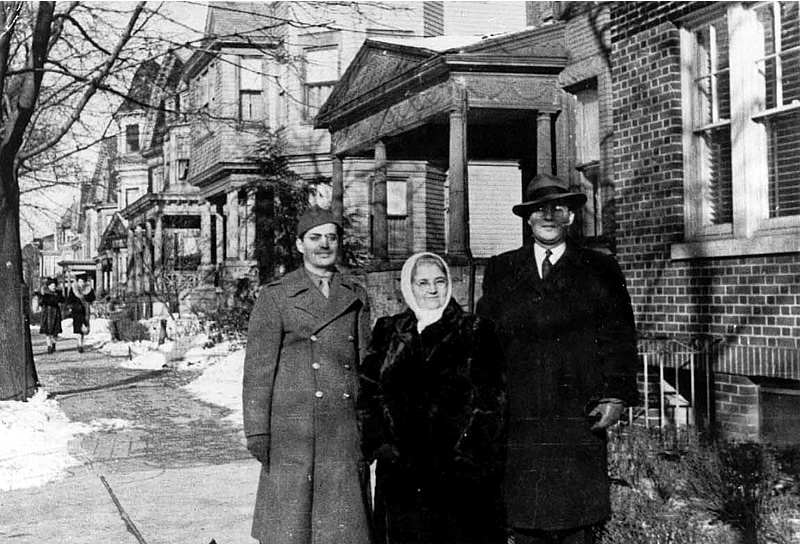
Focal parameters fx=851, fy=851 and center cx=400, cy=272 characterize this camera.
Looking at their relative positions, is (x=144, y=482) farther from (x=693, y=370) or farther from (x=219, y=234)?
(x=219, y=234)

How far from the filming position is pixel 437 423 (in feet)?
12.5

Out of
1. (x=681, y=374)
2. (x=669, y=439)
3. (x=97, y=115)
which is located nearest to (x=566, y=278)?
(x=669, y=439)

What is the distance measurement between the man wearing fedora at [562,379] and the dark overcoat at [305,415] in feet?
2.90

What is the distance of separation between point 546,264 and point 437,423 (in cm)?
92

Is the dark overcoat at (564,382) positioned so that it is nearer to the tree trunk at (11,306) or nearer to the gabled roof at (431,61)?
the gabled roof at (431,61)

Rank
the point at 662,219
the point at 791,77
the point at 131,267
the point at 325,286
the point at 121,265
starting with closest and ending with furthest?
the point at 325,286 < the point at 791,77 < the point at 662,219 < the point at 131,267 < the point at 121,265

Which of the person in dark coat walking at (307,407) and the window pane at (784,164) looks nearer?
the person in dark coat walking at (307,407)

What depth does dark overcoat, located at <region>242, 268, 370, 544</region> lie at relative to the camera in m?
4.28

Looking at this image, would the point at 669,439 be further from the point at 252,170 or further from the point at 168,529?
the point at 252,170

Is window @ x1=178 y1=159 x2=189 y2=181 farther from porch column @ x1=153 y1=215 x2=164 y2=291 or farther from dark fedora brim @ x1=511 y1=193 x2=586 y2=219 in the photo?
dark fedora brim @ x1=511 y1=193 x2=586 y2=219

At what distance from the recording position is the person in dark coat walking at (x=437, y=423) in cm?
377

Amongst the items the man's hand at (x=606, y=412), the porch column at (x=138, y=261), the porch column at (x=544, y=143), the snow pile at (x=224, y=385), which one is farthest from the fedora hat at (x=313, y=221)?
the porch column at (x=138, y=261)

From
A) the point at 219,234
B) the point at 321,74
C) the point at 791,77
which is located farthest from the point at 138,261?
the point at 791,77

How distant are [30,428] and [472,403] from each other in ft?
23.3
